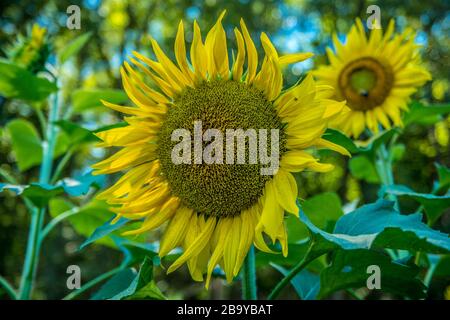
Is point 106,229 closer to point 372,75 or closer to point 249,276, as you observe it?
point 249,276

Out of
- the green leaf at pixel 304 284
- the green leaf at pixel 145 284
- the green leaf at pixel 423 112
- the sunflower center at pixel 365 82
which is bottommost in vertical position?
the green leaf at pixel 304 284

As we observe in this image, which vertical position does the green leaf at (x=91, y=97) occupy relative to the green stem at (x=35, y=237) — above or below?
above

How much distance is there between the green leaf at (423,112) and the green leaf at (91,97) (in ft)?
3.44

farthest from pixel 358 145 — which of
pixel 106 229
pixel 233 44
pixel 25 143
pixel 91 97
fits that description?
pixel 233 44

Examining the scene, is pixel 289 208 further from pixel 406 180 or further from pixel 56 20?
pixel 56 20

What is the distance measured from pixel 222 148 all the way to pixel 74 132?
854 mm

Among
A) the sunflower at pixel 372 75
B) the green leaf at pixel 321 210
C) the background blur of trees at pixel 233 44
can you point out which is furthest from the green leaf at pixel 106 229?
the background blur of trees at pixel 233 44

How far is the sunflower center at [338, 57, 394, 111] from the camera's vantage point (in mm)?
2066

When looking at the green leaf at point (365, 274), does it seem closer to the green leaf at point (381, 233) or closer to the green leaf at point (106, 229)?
the green leaf at point (381, 233)

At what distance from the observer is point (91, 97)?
6.54 feet

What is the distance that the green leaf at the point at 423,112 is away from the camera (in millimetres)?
1861

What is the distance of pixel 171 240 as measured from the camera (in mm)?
1219

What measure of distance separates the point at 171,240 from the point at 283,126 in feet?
1.22
